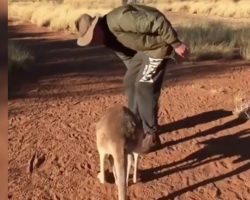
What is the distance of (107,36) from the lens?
217 inches

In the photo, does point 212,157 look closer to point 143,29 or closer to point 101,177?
point 101,177

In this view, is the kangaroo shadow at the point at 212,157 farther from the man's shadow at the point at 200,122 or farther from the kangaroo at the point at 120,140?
the kangaroo at the point at 120,140

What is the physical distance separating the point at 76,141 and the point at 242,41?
9.84 meters

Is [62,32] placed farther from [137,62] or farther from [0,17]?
[0,17]

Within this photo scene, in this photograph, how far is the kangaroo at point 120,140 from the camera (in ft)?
14.3

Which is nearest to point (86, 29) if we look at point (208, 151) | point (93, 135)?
point (93, 135)

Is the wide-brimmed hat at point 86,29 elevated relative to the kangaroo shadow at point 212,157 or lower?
elevated

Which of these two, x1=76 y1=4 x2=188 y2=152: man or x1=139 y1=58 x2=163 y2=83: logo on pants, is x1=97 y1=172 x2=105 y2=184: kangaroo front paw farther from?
x1=139 y1=58 x2=163 y2=83: logo on pants

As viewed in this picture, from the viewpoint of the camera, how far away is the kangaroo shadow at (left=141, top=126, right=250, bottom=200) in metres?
6.04

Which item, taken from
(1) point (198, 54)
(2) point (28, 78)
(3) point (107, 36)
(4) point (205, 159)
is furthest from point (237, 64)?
(3) point (107, 36)

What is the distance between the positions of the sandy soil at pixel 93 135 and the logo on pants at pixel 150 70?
105 centimetres

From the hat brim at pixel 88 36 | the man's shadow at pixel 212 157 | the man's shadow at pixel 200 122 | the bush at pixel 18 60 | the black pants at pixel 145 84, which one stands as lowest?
the bush at pixel 18 60

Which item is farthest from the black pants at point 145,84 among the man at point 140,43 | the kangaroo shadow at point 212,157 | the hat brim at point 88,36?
the hat brim at point 88,36

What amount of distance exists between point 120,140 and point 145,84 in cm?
157
